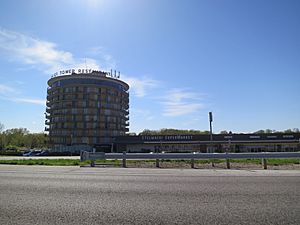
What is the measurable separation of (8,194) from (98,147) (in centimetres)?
9075

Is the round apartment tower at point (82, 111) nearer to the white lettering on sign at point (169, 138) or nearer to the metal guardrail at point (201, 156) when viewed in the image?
the white lettering on sign at point (169, 138)

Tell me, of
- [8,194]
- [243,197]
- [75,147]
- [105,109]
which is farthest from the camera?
[105,109]

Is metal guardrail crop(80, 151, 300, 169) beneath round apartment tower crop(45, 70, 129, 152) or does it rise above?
beneath

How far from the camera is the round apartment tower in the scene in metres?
98.6

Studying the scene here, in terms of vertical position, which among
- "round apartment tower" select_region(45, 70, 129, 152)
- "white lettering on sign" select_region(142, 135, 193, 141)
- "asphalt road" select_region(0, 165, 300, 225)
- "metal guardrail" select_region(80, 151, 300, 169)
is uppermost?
"round apartment tower" select_region(45, 70, 129, 152)

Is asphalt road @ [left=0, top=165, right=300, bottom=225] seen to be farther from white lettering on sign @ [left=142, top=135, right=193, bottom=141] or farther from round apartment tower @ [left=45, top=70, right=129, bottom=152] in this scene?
round apartment tower @ [left=45, top=70, right=129, bottom=152]

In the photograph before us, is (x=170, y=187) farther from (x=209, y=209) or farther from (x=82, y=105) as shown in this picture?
(x=82, y=105)

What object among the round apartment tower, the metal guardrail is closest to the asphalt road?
the metal guardrail

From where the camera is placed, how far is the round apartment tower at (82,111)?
9856 centimetres

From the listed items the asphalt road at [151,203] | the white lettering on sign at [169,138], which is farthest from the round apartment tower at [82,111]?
the asphalt road at [151,203]

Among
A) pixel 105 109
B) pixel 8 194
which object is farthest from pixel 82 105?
pixel 8 194

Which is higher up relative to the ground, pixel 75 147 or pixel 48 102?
pixel 48 102

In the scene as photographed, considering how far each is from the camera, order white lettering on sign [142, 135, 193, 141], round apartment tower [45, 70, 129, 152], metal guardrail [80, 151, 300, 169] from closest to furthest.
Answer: metal guardrail [80, 151, 300, 169] < white lettering on sign [142, 135, 193, 141] < round apartment tower [45, 70, 129, 152]

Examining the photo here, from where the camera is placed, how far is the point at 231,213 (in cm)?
584
